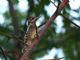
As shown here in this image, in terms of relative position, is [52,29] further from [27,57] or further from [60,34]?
[27,57]

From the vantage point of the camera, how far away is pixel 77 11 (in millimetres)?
2951

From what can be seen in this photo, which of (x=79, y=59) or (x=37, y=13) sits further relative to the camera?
(x=79, y=59)

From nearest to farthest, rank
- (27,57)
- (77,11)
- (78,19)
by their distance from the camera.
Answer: (27,57)
(77,11)
(78,19)

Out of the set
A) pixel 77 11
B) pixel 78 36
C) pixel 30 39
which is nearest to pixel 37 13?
pixel 77 11

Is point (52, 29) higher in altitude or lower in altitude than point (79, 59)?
higher

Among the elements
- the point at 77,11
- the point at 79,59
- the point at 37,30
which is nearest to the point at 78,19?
the point at 77,11

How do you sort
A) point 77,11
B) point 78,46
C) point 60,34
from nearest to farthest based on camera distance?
point 77,11, point 78,46, point 60,34

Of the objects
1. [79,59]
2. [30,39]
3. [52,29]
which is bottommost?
[30,39]

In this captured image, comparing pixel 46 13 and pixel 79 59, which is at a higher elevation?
pixel 46 13

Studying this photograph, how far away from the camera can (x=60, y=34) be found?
408cm

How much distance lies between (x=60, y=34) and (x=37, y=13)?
1129 mm

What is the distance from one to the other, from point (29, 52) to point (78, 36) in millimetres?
1864

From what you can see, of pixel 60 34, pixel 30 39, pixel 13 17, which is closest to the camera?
pixel 30 39

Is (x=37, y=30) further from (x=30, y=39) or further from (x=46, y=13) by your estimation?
(x=46, y=13)
